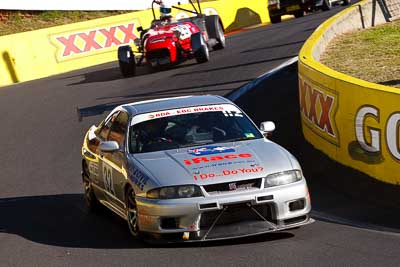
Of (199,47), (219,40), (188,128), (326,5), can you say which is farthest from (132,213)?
(326,5)

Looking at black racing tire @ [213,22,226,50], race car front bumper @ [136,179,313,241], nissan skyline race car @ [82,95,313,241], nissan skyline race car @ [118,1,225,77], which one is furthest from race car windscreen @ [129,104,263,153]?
black racing tire @ [213,22,226,50]

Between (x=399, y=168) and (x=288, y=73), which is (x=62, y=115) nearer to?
(x=288, y=73)

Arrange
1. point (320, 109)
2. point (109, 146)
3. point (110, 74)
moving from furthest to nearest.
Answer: point (110, 74)
point (320, 109)
point (109, 146)

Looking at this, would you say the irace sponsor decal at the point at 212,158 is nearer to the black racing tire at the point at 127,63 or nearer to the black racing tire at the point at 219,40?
the black racing tire at the point at 127,63

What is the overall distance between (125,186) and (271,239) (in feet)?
4.89

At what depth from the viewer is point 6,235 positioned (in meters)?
9.95

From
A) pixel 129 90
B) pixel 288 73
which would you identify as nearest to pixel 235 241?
pixel 288 73

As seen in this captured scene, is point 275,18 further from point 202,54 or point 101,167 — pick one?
point 101,167

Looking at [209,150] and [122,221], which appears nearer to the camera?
[209,150]

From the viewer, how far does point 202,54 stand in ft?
80.8

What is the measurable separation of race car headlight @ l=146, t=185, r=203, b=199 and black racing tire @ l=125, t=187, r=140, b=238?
1.23 feet

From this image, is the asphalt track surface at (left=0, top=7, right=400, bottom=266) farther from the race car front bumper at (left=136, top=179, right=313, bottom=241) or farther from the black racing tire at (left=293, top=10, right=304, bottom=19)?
the black racing tire at (left=293, top=10, right=304, bottom=19)

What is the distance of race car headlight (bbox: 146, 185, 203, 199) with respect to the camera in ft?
27.6

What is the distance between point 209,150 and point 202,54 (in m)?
15.6
